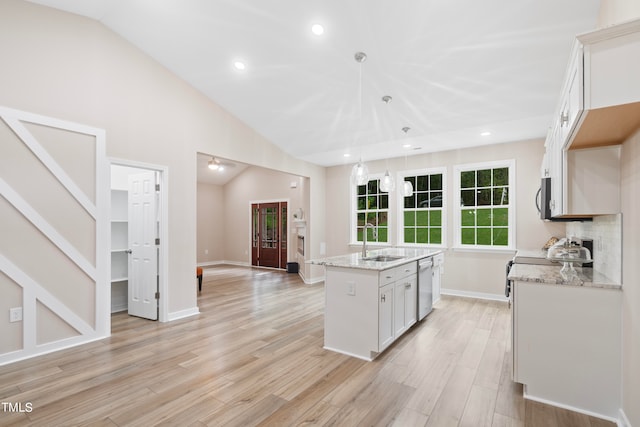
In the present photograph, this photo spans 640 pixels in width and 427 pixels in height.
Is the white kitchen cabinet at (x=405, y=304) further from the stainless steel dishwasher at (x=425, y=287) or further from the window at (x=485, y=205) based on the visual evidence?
the window at (x=485, y=205)

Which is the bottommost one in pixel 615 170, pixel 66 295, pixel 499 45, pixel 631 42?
pixel 66 295

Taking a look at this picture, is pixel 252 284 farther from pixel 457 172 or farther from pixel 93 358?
pixel 457 172

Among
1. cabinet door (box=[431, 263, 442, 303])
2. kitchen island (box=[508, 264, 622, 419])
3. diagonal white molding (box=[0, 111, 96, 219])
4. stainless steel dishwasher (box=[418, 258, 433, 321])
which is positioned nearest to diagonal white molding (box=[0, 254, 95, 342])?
diagonal white molding (box=[0, 111, 96, 219])

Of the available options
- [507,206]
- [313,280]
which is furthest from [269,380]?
[507,206]

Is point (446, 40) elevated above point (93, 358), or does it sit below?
above

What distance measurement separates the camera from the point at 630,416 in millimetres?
1859

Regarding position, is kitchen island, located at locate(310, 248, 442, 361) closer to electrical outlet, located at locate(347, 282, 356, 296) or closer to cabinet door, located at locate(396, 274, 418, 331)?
electrical outlet, located at locate(347, 282, 356, 296)

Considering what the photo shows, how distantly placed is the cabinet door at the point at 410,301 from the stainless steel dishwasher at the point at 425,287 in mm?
105

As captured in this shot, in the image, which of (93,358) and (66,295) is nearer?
(93,358)

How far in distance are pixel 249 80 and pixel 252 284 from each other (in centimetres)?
440

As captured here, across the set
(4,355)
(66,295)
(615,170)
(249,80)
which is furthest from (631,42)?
(4,355)

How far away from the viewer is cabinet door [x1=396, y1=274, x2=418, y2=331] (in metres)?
3.60

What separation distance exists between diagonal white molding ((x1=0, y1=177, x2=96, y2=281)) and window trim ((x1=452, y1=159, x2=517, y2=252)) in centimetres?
572

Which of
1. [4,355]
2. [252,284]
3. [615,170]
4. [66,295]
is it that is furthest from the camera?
[252,284]
